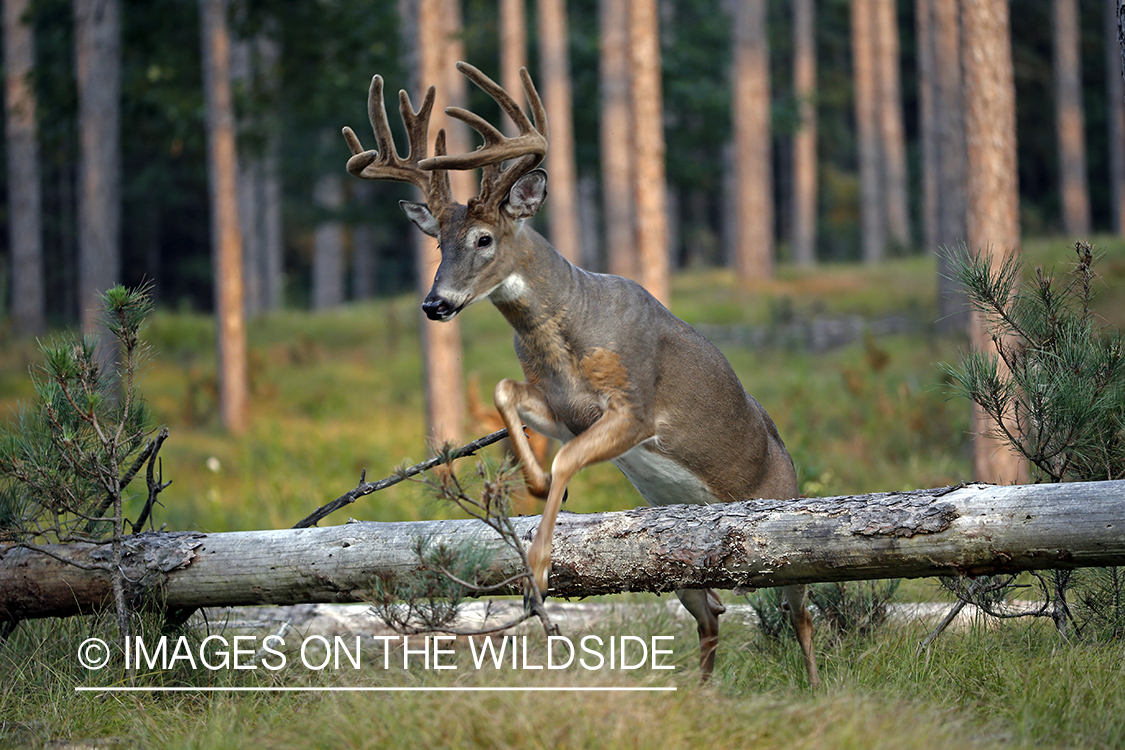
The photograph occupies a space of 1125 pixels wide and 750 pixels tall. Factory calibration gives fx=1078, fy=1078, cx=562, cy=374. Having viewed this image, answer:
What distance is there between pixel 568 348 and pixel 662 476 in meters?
0.77

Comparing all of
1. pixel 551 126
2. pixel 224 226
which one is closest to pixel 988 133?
pixel 224 226

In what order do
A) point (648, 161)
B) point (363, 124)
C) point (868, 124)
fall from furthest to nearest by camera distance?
point (868, 124) < point (363, 124) < point (648, 161)

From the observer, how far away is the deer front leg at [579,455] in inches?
163

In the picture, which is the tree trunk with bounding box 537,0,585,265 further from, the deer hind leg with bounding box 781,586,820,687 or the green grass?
the green grass

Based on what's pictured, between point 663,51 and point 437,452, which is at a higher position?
point 663,51

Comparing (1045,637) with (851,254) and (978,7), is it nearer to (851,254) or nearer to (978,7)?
(978,7)

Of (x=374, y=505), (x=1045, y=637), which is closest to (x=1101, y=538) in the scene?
(x=1045, y=637)

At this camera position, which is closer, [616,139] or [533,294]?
[533,294]

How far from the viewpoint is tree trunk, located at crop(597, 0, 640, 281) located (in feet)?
50.8

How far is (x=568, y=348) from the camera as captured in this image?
15.5 feet

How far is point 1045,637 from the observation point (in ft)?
15.7

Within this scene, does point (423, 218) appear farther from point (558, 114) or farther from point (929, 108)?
point (929, 108)

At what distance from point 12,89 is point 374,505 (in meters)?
13.9

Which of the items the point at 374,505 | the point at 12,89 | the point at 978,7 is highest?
the point at 12,89
